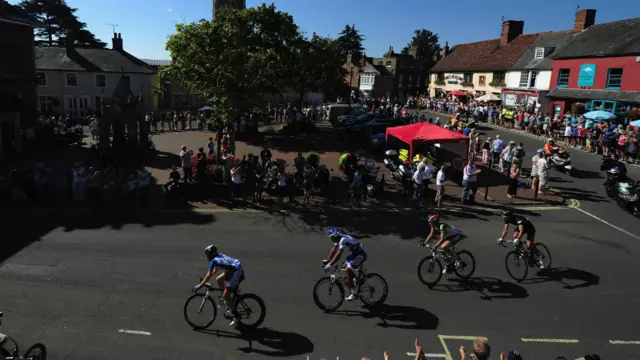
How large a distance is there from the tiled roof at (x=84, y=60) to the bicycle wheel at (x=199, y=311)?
140 feet

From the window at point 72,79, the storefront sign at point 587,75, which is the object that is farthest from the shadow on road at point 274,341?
the window at point 72,79

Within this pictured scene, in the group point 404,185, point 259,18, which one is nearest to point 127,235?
point 404,185

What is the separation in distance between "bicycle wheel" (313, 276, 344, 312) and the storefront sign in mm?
34129

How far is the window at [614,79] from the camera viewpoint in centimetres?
3272

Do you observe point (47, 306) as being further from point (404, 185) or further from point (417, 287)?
point (404, 185)

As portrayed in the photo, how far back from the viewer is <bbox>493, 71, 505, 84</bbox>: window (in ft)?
Answer: 162

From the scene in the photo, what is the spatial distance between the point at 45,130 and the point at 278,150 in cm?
1476

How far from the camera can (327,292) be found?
31.8 feet

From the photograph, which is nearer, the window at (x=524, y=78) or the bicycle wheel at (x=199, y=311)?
the bicycle wheel at (x=199, y=311)

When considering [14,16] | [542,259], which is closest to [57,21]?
[14,16]

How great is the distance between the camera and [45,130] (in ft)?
92.6

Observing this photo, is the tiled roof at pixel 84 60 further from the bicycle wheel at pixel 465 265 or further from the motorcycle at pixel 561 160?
the bicycle wheel at pixel 465 265

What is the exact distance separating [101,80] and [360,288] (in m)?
44.1

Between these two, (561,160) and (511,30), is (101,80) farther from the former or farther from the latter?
(511,30)
